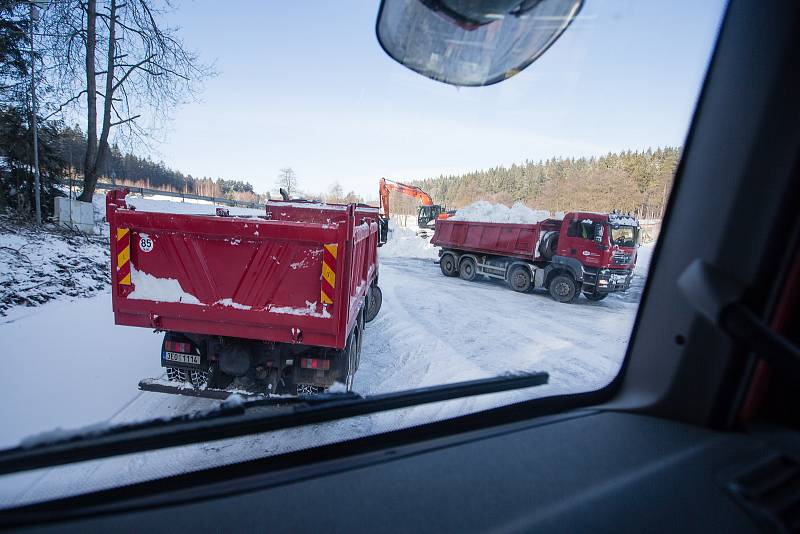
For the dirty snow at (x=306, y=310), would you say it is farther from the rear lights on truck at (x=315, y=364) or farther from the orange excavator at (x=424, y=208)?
the orange excavator at (x=424, y=208)

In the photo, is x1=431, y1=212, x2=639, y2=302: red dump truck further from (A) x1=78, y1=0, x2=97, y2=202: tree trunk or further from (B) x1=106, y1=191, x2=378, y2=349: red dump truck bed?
(A) x1=78, y1=0, x2=97, y2=202: tree trunk

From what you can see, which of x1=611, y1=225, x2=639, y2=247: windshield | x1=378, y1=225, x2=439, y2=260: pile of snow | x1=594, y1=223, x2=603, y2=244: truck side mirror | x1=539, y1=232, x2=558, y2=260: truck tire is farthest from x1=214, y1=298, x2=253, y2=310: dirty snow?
x1=378, y1=225, x2=439, y2=260: pile of snow

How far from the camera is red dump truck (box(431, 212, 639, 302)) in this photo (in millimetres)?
10484

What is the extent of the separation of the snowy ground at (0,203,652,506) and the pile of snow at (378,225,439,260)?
1125 centimetres

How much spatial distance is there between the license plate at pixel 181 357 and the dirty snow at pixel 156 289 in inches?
24.0

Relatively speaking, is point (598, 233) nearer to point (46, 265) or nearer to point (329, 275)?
point (329, 275)

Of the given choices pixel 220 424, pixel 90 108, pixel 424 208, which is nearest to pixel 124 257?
pixel 220 424

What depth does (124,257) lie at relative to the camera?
323cm

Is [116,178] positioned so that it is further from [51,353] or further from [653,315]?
[653,315]

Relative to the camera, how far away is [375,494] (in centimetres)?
103

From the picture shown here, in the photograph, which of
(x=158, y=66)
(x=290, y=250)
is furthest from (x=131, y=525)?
(x=158, y=66)

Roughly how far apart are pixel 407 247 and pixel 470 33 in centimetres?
2210

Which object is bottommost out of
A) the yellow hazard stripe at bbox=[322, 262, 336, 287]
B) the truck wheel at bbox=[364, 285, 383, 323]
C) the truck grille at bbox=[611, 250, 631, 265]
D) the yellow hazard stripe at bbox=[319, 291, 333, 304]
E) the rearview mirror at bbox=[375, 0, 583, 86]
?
the truck wheel at bbox=[364, 285, 383, 323]

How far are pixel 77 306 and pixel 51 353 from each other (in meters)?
2.72
